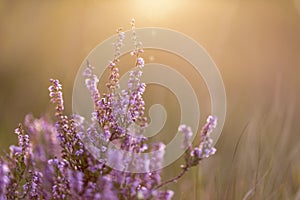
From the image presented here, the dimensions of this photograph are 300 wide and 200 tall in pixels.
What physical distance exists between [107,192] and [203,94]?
4.84 m

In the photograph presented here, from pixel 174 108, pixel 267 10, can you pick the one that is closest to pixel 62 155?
pixel 174 108

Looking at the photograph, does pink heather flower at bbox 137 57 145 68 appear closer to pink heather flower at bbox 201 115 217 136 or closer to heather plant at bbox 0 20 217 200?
heather plant at bbox 0 20 217 200

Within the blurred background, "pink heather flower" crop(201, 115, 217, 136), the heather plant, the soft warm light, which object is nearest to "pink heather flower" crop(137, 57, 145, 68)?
the heather plant

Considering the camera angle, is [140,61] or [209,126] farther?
[140,61]

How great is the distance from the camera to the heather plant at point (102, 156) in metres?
1.81

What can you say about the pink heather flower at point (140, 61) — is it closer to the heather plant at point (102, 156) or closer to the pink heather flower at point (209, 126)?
the heather plant at point (102, 156)

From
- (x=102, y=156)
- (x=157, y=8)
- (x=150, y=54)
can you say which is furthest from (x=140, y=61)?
(x=150, y=54)

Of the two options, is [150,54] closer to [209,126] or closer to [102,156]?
[102,156]

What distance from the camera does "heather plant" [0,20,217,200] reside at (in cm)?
181

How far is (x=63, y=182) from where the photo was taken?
6.33 feet

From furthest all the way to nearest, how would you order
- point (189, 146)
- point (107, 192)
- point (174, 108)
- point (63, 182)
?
1. point (174, 108)
2. point (63, 182)
3. point (189, 146)
4. point (107, 192)

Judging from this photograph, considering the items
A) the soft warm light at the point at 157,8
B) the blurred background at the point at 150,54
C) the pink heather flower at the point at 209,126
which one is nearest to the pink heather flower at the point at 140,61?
the pink heather flower at the point at 209,126

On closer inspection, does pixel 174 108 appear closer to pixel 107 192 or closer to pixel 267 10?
pixel 107 192

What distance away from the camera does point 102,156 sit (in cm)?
195
